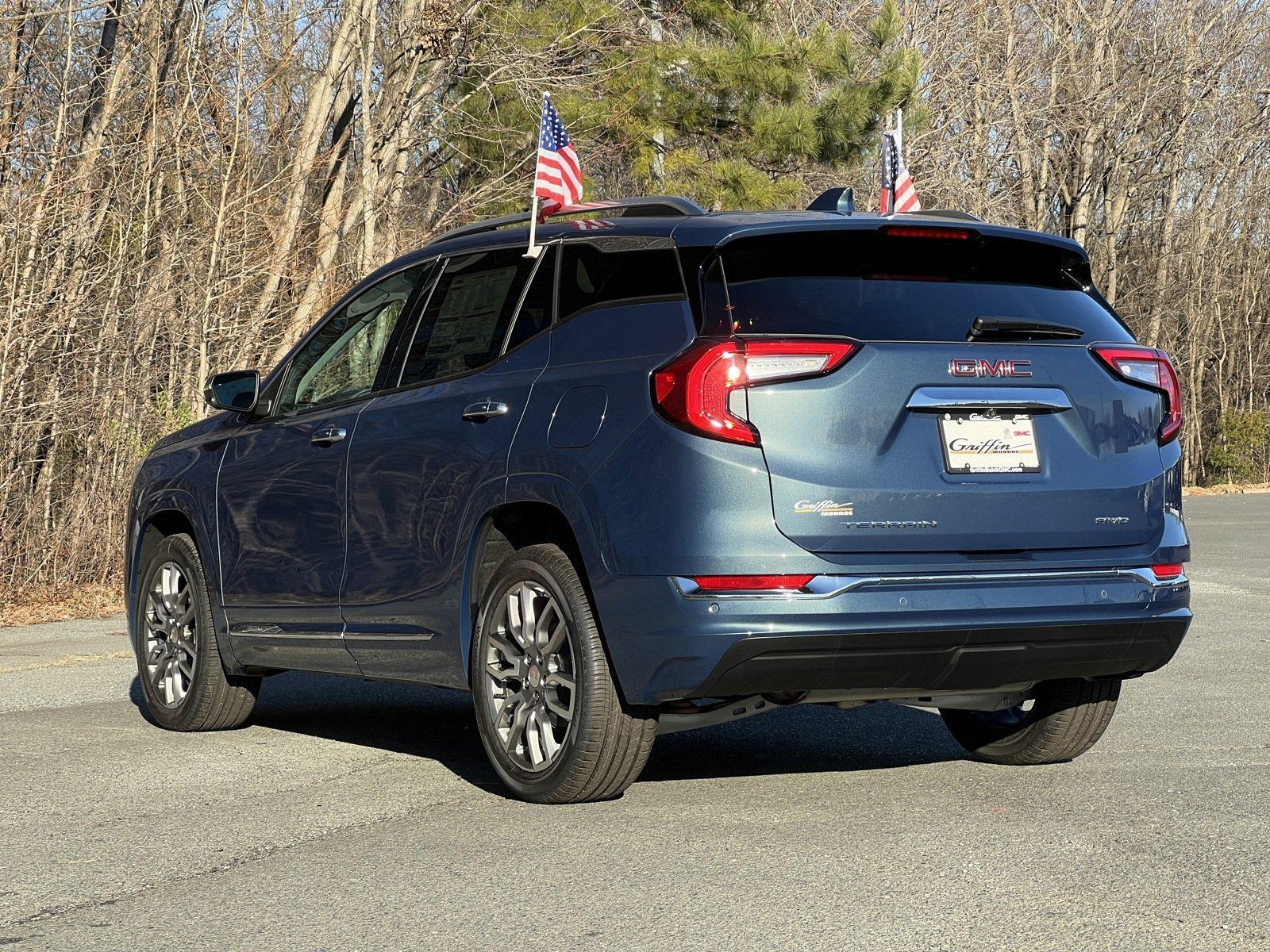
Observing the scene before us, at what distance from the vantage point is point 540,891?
4773 mm

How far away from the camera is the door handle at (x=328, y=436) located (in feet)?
23.0

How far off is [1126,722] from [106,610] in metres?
8.75

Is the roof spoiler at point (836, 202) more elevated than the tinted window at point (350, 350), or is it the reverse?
the roof spoiler at point (836, 202)

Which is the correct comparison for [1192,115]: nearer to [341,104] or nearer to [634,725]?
[341,104]

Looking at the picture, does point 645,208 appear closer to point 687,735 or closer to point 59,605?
point 687,735

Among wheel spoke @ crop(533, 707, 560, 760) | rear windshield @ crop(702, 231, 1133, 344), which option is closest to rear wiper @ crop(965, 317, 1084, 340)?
rear windshield @ crop(702, 231, 1133, 344)

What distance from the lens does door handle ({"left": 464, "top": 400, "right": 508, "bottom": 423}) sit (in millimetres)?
6090

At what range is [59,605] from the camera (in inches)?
552

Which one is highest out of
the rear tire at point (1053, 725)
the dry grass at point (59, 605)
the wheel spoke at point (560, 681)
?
the wheel spoke at point (560, 681)

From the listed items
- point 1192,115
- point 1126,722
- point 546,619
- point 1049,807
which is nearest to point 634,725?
point 546,619

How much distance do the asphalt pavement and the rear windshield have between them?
157 cm

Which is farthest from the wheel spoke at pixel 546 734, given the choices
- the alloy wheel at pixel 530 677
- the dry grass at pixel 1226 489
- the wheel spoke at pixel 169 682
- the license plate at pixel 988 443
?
the dry grass at pixel 1226 489

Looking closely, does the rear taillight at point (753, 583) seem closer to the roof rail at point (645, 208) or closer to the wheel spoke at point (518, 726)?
the wheel spoke at point (518, 726)

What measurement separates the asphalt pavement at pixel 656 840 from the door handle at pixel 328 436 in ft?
4.17
